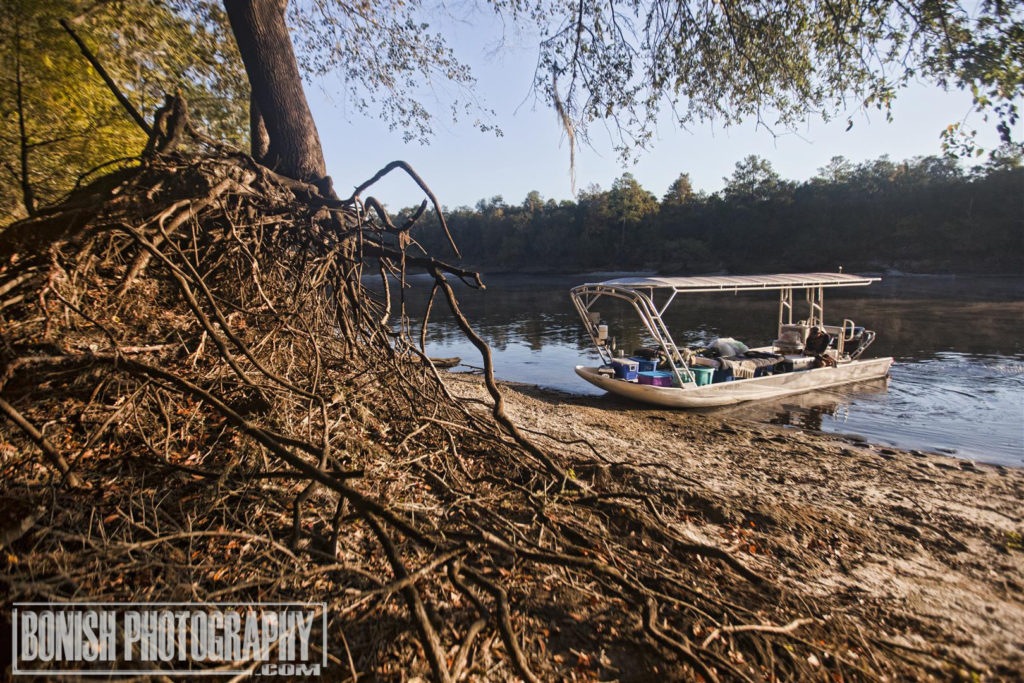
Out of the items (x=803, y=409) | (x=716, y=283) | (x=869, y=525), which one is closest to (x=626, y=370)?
(x=716, y=283)

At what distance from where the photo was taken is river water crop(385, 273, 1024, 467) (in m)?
11.2

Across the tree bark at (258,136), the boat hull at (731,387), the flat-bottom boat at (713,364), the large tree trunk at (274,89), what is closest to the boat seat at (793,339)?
the flat-bottom boat at (713,364)

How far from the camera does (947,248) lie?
2372 inches

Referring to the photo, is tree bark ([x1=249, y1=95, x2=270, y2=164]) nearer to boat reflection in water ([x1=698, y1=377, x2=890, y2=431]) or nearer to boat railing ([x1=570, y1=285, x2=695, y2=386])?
boat railing ([x1=570, y1=285, x2=695, y2=386])

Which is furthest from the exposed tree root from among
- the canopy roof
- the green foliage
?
the canopy roof

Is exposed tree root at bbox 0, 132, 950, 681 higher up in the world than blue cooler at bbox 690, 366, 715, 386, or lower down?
higher up

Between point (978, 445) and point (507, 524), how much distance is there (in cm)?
1194

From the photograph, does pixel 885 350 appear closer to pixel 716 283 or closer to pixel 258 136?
pixel 716 283

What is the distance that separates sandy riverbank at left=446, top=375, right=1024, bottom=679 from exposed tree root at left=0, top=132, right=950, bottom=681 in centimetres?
69

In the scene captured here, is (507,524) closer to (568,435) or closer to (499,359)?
(568,435)

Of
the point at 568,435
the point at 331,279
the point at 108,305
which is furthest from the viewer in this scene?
the point at 568,435

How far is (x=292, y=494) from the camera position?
3146 mm

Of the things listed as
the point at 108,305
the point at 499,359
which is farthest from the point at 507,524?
the point at 499,359

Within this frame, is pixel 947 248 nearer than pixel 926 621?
No
